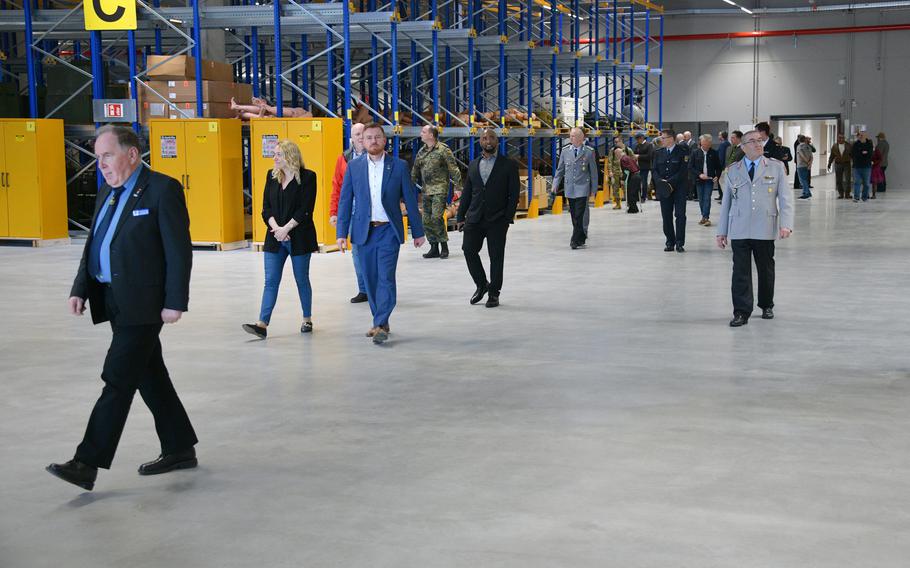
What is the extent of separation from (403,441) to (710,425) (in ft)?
5.52

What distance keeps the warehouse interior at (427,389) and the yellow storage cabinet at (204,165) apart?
0.11ft

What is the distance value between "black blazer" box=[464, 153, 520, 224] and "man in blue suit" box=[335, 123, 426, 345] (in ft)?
5.92

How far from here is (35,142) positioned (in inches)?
636

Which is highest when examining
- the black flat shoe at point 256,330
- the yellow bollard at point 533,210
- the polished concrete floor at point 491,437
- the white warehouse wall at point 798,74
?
the white warehouse wall at point 798,74

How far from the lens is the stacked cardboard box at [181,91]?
16000mm

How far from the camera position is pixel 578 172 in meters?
15.4

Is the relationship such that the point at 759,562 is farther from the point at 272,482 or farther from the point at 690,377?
the point at 690,377

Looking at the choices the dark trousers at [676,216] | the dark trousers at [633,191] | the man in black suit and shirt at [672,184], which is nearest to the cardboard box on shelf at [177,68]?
the man in black suit and shirt at [672,184]

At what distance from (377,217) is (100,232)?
370 cm

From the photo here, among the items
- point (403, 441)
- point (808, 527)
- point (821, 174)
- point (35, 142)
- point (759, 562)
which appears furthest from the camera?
point (821, 174)

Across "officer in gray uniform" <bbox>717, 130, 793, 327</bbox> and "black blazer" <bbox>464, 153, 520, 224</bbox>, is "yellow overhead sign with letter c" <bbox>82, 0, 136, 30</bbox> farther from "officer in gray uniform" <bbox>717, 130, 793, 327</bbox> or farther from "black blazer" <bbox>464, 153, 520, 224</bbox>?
"officer in gray uniform" <bbox>717, 130, 793, 327</bbox>

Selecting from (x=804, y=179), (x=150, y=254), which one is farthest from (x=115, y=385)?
(x=804, y=179)

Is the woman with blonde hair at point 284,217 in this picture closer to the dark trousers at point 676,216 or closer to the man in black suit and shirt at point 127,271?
the man in black suit and shirt at point 127,271

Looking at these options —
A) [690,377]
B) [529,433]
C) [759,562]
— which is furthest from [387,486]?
[690,377]
